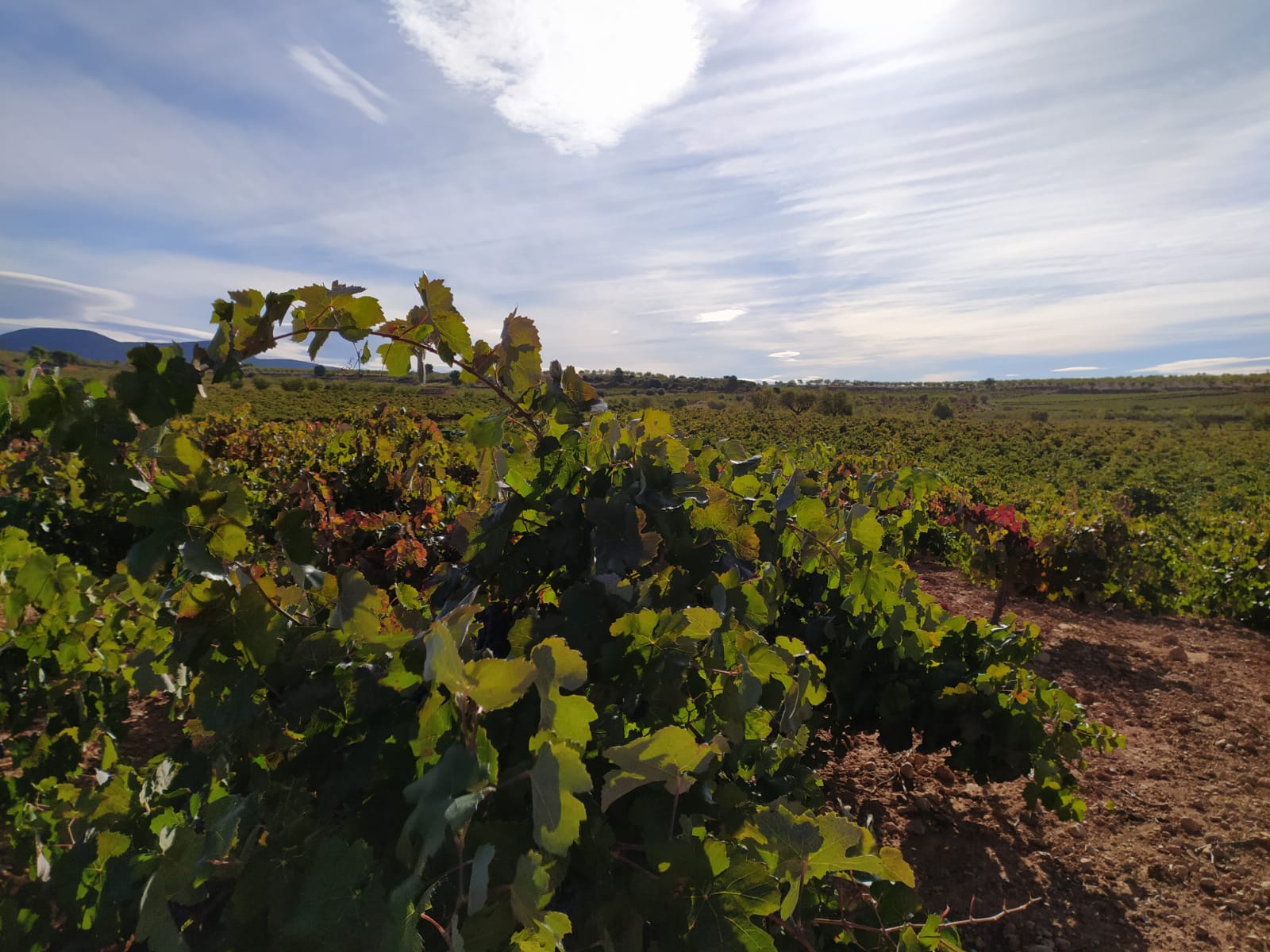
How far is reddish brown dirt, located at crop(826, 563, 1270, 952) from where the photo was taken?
2861 millimetres

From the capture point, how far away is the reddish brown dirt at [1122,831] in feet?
9.39

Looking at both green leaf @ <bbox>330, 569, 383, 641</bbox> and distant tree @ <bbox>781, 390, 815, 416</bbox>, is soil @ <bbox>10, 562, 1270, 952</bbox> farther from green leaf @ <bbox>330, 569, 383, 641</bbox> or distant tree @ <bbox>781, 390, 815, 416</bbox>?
distant tree @ <bbox>781, 390, 815, 416</bbox>

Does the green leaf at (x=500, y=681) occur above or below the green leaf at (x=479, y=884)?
above

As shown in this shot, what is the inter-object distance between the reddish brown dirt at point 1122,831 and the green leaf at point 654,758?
2818 mm

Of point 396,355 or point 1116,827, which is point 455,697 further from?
point 1116,827

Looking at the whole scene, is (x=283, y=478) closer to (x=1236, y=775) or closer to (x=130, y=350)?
(x=130, y=350)

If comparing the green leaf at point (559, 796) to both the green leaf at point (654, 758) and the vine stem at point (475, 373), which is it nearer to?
the green leaf at point (654, 758)

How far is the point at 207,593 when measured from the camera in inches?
40.5

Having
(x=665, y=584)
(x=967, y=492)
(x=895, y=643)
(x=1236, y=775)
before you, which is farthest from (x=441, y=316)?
(x=967, y=492)

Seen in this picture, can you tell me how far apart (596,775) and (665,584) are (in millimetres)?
464

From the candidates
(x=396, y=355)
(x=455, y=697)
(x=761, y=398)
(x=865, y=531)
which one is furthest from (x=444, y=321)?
(x=761, y=398)

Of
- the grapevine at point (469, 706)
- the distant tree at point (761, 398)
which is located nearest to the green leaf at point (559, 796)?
the grapevine at point (469, 706)

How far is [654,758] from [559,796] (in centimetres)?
16

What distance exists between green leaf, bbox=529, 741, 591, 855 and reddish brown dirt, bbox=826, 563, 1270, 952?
2961 millimetres
